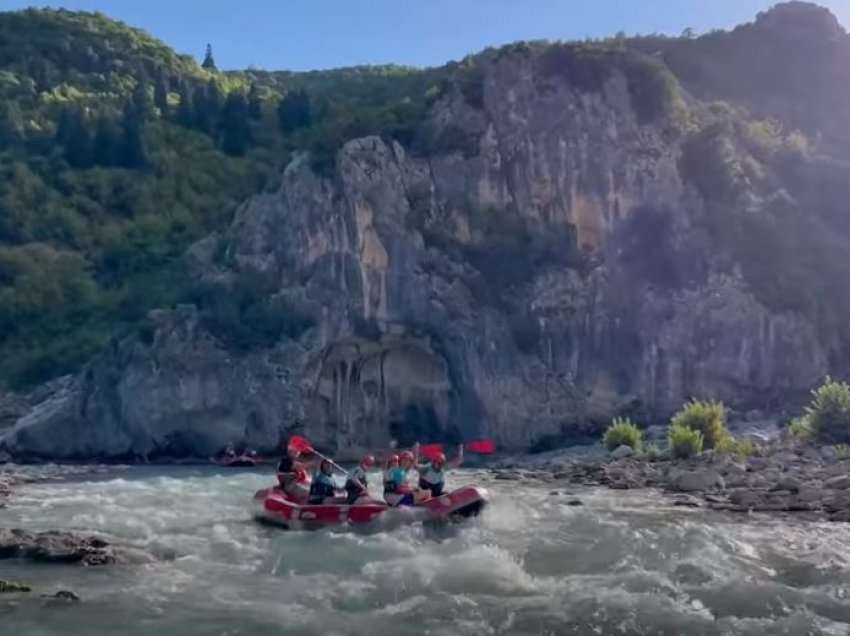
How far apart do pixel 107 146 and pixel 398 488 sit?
5993 centimetres

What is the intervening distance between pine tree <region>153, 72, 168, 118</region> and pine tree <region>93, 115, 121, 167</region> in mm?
5850

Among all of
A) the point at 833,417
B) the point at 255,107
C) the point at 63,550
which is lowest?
the point at 63,550

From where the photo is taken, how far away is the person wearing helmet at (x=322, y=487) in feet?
75.6

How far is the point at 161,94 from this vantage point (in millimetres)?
85688

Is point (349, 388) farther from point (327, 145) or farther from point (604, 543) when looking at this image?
point (604, 543)

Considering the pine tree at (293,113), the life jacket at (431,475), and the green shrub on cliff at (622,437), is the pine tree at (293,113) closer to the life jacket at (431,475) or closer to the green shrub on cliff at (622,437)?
the green shrub on cliff at (622,437)

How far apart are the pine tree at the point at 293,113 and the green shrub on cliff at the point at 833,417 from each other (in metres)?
55.5

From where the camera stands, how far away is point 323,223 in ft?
159

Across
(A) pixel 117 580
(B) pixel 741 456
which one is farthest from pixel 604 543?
(B) pixel 741 456

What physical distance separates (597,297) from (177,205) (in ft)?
120

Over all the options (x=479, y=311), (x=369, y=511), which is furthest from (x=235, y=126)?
(x=369, y=511)

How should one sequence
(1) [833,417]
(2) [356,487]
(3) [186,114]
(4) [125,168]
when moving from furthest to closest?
(3) [186,114] → (4) [125,168] → (1) [833,417] → (2) [356,487]

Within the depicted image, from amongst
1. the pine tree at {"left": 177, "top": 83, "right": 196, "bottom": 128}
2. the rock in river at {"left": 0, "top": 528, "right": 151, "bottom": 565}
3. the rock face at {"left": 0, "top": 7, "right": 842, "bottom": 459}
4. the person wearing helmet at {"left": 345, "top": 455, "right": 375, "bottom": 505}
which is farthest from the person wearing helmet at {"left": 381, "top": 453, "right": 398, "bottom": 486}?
the pine tree at {"left": 177, "top": 83, "right": 196, "bottom": 128}

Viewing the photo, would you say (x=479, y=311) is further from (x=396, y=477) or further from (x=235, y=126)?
(x=235, y=126)
